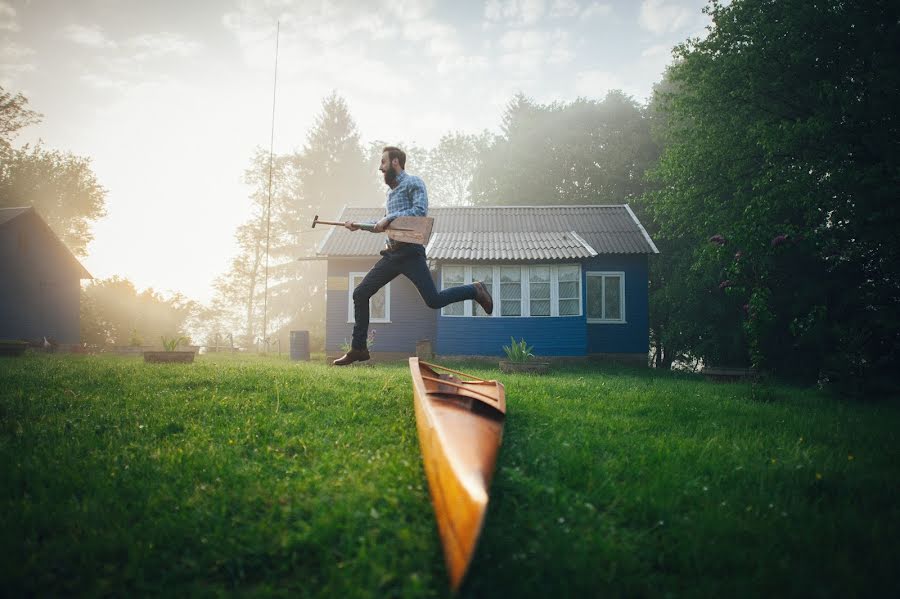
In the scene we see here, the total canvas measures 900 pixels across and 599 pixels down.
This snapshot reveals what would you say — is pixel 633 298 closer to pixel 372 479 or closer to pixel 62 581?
pixel 372 479

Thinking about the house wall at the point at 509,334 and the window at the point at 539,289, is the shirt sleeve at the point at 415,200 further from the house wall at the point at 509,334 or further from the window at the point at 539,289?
the window at the point at 539,289

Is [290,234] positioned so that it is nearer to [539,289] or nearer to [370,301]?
[370,301]

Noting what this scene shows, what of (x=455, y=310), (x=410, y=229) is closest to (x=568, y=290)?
(x=455, y=310)

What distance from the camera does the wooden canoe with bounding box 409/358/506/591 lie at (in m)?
1.93

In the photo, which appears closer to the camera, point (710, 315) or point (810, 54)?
point (810, 54)

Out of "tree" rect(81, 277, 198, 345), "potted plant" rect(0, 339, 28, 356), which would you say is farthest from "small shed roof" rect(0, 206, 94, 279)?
"potted plant" rect(0, 339, 28, 356)

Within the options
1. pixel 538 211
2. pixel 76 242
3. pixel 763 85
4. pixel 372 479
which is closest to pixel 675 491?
pixel 372 479

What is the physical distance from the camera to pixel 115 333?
2838 centimetres

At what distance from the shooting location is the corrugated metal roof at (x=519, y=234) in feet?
49.8

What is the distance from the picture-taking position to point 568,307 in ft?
50.6

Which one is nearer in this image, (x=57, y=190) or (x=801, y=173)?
(x=801, y=173)

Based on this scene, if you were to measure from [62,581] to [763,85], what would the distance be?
676 inches

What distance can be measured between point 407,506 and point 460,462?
0.82 m

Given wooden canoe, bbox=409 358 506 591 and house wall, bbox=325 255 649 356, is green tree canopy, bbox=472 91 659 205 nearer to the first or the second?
house wall, bbox=325 255 649 356
